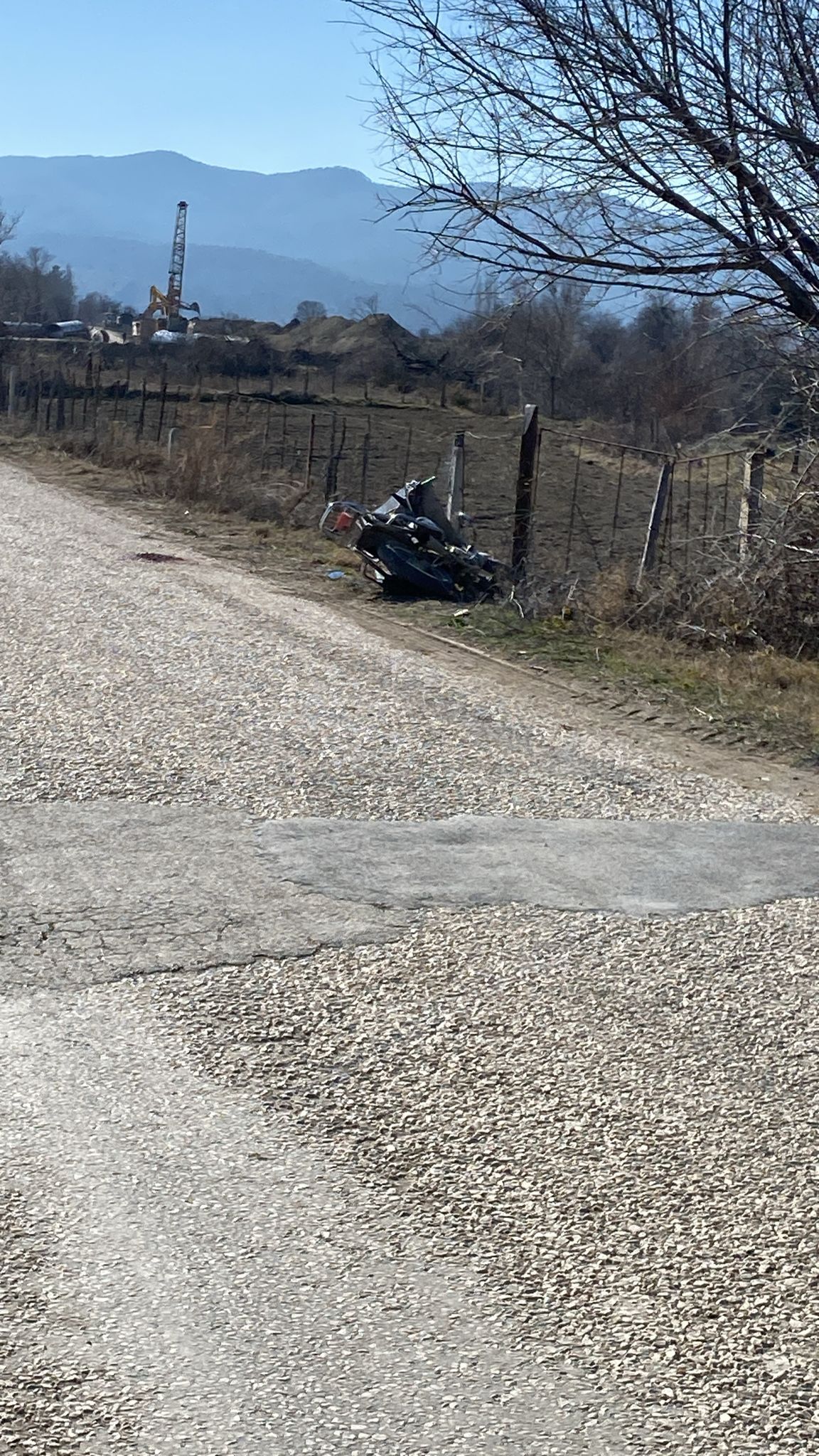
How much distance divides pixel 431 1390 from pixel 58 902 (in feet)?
8.95

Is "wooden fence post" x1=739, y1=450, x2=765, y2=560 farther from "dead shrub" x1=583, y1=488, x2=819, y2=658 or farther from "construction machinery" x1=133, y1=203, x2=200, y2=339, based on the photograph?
"construction machinery" x1=133, y1=203, x2=200, y2=339

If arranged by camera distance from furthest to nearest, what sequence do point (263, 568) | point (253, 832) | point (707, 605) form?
point (263, 568) < point (707, 605) < point (253, 832)

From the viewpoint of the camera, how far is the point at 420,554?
1255 cm

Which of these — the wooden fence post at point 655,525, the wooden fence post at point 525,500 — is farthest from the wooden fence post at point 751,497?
the wooden fence post at point 525,500

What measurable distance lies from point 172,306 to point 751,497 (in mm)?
93720

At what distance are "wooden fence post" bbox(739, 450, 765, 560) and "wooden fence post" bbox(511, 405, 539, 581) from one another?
190 cm

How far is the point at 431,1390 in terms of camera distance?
2938 millimetres

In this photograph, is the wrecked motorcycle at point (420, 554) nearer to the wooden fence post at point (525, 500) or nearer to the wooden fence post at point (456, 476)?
the wooden fence post at point (525, 500)

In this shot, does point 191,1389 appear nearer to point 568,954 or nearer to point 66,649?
point 568,954

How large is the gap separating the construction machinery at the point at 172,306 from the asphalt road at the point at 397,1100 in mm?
85639

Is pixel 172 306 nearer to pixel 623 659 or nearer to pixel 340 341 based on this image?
pixel 340 341

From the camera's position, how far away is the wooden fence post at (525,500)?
41.2 feet

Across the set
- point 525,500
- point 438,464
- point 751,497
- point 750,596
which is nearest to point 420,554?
point 525,500

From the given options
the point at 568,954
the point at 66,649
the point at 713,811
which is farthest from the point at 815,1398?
the point at 66,649
